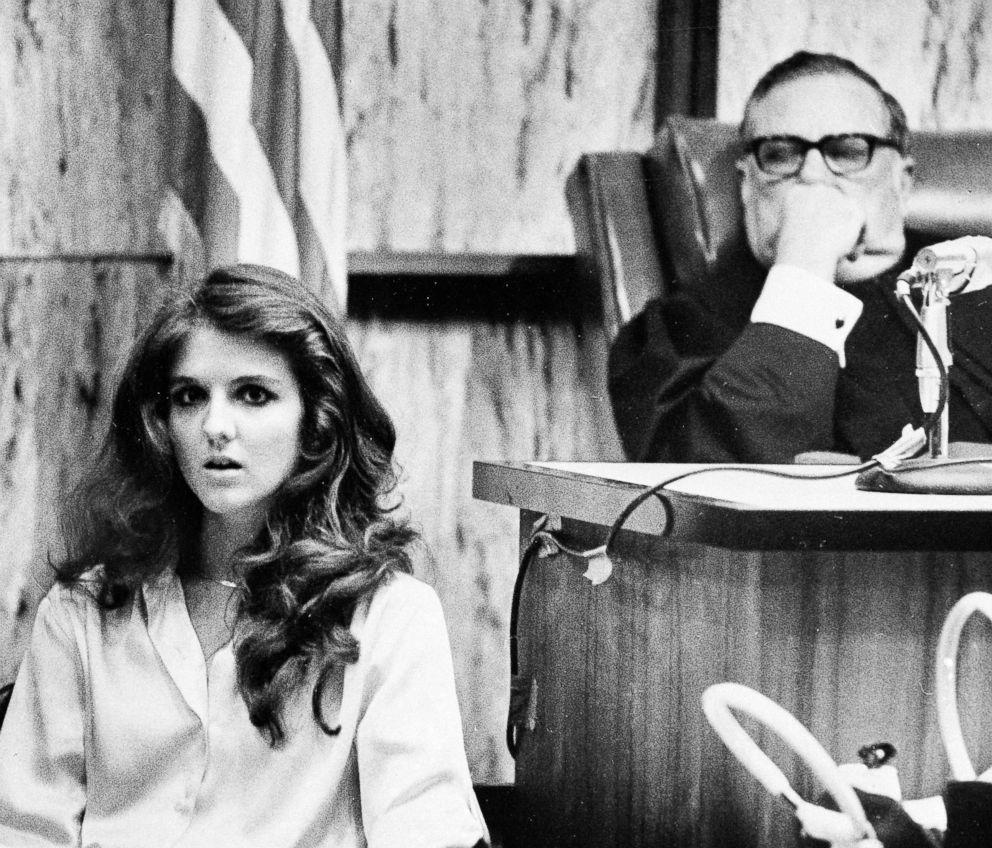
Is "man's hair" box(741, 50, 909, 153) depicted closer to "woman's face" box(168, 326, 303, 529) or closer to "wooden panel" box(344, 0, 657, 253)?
"wooden panel" box(344, 0, 657, 253)

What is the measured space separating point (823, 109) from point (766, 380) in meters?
0.57

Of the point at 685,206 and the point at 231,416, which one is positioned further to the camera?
the point at 685,206

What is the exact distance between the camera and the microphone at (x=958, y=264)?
1.18 metres

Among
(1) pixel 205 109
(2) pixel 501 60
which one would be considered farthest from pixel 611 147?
(1) pixel 205 109

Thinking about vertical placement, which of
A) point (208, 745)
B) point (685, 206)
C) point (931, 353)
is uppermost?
point (685, 206)

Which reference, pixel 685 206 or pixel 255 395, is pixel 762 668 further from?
pixel 685 206

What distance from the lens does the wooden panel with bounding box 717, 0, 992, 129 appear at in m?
2.38

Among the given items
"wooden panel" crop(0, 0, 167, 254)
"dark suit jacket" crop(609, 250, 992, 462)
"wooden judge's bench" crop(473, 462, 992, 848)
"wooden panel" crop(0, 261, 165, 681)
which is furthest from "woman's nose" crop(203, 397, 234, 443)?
"wooden panel" crop(0, 0, 167, 254)

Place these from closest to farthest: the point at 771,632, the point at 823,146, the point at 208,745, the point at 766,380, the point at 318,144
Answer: the point at 771,632 < the point at 208,745 < the point at 766,380 < the point at 318,144 < the point at 823,146

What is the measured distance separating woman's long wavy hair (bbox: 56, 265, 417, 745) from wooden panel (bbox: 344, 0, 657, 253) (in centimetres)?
107

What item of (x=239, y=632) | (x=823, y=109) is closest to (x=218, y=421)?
(x=239, y=632)

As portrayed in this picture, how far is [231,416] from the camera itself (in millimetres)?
1168

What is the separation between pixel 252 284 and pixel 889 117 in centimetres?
121

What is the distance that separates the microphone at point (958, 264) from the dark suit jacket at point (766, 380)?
46 cm
